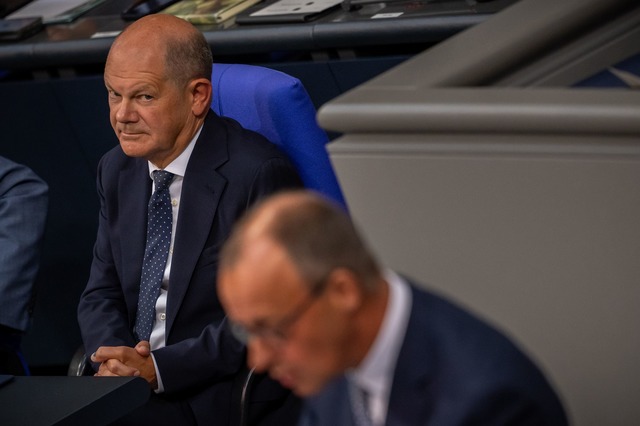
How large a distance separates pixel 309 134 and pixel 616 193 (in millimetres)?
872

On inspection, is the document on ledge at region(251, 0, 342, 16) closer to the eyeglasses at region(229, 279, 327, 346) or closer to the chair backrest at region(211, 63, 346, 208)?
the chair backrest at region(211, 63, 346, 208)

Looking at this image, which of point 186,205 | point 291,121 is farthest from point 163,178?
point 291,121

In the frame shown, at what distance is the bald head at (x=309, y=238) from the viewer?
1.29m

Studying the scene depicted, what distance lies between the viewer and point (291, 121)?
2.54 m

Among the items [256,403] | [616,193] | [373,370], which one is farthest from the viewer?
[256,403]

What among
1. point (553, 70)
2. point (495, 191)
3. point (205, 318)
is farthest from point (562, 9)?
point (205, 318)

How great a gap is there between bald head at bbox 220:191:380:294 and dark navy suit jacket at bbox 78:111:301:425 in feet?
3.80

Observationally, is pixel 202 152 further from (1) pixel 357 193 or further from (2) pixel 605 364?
(2) pixel 605 364

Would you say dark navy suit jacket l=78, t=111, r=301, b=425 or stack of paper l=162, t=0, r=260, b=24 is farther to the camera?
stack of paper l=162, t=0, r=260, b=24

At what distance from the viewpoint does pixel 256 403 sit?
8.19 feet

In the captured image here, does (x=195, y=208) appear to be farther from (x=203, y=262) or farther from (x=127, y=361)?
(x=127, y=361)

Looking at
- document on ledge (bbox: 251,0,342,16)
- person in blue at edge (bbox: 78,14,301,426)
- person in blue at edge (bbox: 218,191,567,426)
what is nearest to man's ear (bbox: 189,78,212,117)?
person in blue at edge (bbox: 78,14,301,426)

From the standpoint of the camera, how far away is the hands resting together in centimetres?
250

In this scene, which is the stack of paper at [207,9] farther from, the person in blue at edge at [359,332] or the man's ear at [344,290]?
the man's ear at [344,290]
